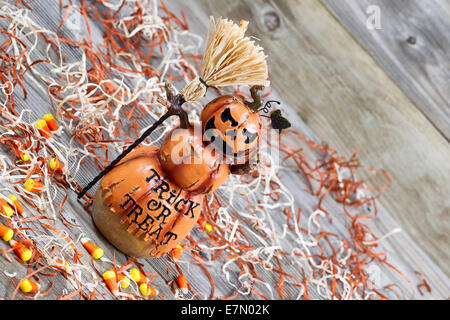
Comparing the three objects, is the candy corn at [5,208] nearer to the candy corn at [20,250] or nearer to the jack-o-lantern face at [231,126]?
the candy corn at [20,250]

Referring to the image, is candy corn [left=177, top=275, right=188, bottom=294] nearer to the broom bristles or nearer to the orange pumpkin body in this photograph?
the orange pumpkin body

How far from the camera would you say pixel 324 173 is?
1.29 metres

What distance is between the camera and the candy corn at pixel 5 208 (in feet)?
2.54

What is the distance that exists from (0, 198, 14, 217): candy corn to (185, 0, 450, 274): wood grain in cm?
79

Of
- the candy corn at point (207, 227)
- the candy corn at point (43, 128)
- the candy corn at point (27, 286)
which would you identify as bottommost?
the candy corn at point (27, 286)

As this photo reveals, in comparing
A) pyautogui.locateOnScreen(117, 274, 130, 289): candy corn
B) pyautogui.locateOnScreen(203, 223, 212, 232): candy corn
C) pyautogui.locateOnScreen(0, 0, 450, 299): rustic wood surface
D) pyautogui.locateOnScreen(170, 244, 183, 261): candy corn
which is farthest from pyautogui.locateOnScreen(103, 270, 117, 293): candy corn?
pyautogui.locateOnScreen(0, 0, 450, 299): rustic wood surface

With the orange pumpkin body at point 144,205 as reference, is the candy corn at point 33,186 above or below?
below

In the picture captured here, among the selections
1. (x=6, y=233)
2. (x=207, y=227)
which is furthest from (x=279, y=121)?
(x=6, y=233)

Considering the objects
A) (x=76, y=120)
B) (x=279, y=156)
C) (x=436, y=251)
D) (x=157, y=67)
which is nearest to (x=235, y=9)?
(x=157, y=67)

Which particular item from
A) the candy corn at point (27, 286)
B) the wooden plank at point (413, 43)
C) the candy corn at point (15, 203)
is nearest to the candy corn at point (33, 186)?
the candy corn at point (15, 203)

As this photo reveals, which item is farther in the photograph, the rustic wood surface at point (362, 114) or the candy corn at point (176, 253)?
the rustic wood surface at point (362, 114)

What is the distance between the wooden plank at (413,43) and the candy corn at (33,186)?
0.90 m

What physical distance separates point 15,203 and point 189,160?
298 mm

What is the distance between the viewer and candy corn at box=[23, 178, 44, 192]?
2.77 feet
